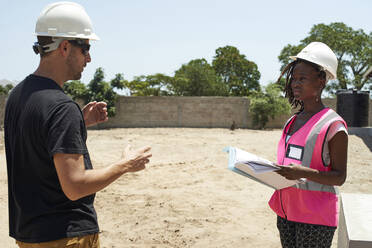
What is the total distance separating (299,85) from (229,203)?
3665mm

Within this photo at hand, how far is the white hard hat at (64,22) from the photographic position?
1.55 m

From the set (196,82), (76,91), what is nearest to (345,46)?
(196,82)

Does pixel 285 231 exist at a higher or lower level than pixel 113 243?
higher

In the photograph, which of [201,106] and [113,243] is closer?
[113,243]

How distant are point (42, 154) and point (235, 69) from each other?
43092 mm

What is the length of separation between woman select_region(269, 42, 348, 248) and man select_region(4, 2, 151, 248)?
939 millimetres

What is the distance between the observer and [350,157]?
357 inches

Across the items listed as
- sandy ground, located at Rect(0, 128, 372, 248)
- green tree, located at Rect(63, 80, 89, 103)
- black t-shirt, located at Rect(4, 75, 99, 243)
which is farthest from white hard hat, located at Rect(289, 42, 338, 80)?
green tree, located at Rect(63, 80, 89, 103)

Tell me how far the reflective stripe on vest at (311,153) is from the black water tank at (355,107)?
13.4 m

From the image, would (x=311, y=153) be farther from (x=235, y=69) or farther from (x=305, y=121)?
(x=235, y=69)

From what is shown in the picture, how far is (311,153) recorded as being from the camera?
6.25ft

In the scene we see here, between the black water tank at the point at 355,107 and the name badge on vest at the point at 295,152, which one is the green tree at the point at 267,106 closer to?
the black water tank at the point at 355,107

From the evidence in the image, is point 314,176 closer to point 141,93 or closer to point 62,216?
point 62,216

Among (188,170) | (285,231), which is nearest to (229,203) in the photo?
(188,170)
